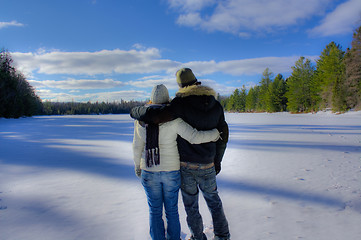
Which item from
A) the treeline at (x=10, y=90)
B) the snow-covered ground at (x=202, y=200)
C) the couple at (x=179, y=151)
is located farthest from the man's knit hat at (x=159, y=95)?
the treeline at (x=10, y=90)

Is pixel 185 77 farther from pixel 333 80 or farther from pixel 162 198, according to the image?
pixel 333 80

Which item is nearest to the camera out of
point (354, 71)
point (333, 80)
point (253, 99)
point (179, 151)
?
point (179, 151)

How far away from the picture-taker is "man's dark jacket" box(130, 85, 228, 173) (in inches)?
78.8

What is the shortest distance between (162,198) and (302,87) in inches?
1752

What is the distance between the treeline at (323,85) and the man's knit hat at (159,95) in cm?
3139

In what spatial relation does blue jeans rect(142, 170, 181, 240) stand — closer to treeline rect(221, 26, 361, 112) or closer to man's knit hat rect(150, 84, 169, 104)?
man's knit hat rect(150, 84, 169, 104)

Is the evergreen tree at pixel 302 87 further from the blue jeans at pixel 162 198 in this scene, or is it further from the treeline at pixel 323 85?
the blue jeans at pixel 162 198

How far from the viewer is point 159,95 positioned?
6.76ft

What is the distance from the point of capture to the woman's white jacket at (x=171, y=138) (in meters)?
2.02

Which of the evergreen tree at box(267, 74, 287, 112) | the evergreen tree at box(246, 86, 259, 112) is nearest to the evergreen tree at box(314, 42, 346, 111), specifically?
the evergreen tree at box(267, 74, 287, 112)

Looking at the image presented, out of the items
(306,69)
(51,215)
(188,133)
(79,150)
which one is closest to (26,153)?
(79,150)

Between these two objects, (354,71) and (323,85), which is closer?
(354,71)

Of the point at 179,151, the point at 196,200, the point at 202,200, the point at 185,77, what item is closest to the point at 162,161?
the point at 179,151

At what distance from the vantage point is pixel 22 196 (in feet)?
11.3
